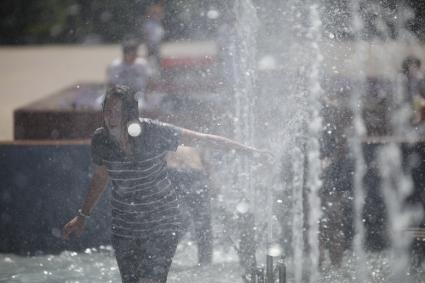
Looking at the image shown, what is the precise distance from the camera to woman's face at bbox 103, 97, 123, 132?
14.0 ft

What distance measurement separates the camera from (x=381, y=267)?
6.39 meters

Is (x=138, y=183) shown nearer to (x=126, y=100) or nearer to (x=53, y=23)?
(x=126, y=100)

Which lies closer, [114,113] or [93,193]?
[114,113]

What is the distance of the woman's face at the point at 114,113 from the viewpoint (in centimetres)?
427

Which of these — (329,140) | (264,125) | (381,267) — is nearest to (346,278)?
(381,267)

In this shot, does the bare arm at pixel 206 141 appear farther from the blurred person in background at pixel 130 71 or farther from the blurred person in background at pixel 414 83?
the blurred person in background at pixel 130 71

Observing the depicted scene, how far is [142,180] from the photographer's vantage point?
4371 millimetres

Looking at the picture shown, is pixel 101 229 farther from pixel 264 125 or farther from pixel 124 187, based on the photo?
pixel 124 187

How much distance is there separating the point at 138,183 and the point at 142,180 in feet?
0.09

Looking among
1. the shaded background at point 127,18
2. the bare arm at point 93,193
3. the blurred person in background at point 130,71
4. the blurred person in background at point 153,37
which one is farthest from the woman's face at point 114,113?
the blurred person in background at point 153,37

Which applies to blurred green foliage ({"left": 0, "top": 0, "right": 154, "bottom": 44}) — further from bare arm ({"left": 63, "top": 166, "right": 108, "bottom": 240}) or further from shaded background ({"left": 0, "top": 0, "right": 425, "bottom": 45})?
bare arm ({"left": 63, "top": 166, "right": 108, "bottom": 240})

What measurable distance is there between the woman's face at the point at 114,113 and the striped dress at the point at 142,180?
12 cm

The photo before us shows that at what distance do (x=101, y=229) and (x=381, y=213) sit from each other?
2.59 m

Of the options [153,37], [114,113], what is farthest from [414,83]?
[114,113]
